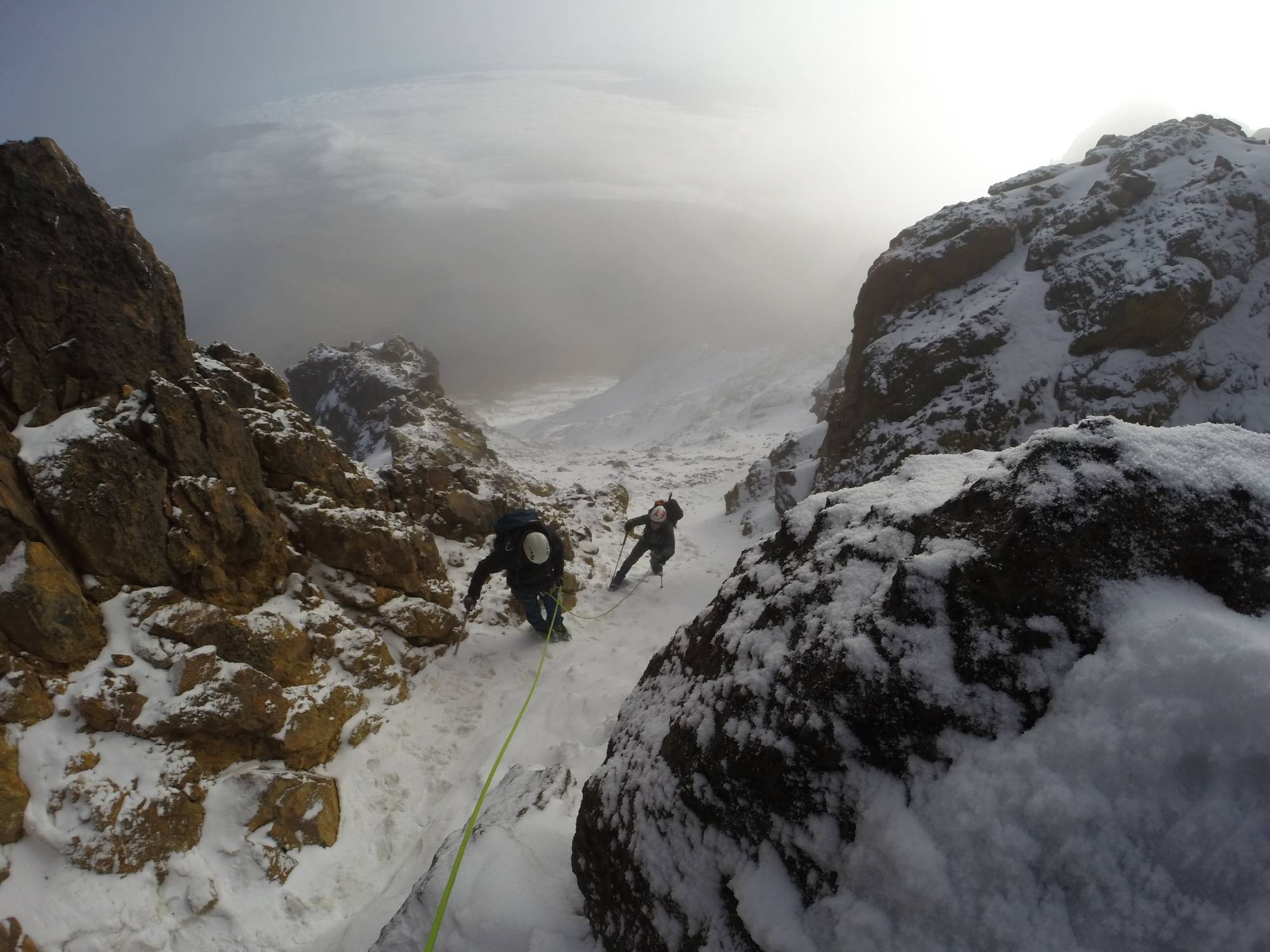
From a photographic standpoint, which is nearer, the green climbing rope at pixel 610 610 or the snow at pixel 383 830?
the snow at pixel 383 830

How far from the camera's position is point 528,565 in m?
8.50

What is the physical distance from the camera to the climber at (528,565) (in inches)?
325

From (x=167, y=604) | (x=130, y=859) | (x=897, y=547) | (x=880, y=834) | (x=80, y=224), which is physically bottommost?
(x=130, y=859)

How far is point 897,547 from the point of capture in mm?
2848

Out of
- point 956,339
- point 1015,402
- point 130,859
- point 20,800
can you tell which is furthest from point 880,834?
point 956,339

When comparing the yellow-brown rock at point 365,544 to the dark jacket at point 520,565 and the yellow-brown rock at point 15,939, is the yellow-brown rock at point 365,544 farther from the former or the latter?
the yellow-brown rock at point 15,939

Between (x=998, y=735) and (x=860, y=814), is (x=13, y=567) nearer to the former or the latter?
(x=860, y=814)

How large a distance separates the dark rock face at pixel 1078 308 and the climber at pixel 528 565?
34.2 ft

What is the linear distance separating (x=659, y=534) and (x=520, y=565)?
13.1 ft

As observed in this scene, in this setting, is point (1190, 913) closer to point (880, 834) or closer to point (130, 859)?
point (880, 834)

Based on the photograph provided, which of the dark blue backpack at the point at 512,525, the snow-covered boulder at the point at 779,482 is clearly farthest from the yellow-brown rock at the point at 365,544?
the snow-covered boulder at the point at 779,482

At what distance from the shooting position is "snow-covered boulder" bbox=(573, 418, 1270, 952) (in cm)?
165

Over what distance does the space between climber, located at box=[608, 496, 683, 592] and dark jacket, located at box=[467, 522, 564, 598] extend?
120 inches

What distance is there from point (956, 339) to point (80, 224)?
18.3 m
